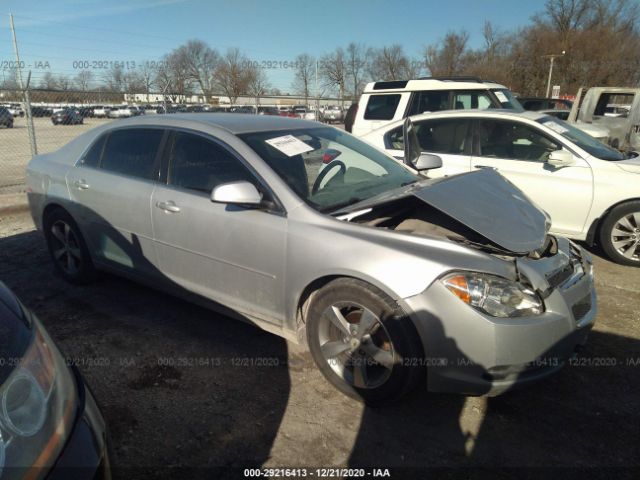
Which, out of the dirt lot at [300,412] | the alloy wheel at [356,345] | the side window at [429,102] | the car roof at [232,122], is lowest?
the dirt lot at [300,412]

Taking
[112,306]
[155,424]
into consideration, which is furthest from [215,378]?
[112,306]

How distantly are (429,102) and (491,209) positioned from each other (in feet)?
19.0

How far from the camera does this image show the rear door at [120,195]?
11.6 ft

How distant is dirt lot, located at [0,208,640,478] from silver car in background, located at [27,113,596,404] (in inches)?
10.3

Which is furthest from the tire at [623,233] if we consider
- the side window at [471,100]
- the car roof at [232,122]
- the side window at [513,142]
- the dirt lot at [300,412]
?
the side window at [471,100]

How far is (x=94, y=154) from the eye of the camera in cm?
404

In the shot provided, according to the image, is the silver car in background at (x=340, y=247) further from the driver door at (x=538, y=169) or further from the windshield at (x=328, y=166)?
the driver door at (x=538, y=169)

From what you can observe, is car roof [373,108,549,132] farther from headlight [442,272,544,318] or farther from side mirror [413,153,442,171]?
headlight [442,272,544,318]

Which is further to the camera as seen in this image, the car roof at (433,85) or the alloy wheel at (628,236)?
the car roof at (433,85)

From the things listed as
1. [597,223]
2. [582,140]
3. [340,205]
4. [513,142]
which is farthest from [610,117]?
[340,205]

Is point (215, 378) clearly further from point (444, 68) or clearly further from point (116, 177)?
point (444, 68)

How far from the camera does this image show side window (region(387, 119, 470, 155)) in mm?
5801

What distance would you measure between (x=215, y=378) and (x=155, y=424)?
0.50 m

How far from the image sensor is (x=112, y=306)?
13.0 ft
